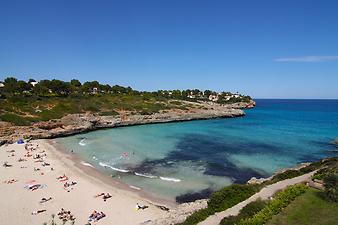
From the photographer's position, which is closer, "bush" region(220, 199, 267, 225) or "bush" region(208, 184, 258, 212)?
"bush" region(220, 199, 267, 225)

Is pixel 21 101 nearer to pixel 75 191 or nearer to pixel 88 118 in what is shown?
pixel 88 118

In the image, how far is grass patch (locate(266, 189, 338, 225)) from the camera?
13898 mm

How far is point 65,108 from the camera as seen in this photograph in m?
80.5

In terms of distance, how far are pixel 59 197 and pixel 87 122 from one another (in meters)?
46.8

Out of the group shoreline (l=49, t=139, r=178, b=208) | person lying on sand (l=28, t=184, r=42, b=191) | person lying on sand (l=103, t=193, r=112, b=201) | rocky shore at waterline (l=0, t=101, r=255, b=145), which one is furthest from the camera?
rocky shore at waterline (l=0, t=101, r=255, b=145)

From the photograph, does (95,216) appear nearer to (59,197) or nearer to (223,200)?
(59,197)

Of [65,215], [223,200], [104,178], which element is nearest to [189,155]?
[104,178]

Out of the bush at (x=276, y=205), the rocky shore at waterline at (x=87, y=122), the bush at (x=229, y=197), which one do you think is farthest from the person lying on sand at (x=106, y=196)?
the rocky shore at waterline at (x=87, y=122)

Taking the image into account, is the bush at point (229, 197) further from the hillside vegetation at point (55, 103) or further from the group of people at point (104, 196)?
the hillside vegetation at point (55, 103)

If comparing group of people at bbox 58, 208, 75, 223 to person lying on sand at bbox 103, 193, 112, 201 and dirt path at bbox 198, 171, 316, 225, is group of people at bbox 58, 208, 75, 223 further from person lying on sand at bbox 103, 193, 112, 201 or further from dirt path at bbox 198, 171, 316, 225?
dirt path at bbox 198, 171, 316, 225

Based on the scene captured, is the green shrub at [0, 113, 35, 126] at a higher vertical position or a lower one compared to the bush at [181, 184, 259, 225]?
higher

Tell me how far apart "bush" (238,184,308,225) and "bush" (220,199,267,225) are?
459mm

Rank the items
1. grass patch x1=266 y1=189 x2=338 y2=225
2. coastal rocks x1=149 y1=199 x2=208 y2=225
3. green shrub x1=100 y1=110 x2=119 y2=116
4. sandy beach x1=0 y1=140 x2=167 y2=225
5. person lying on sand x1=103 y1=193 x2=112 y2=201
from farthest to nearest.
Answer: green shrub x1=100 y1=110 x2=119 y2=116 → person lying on sand x1=103 y1=193 x2=112 y2=201 → sandy beach x1=0 y1=140 x2=167 y2=225 → coastal rocks x1=149 y1=199 x2=208 y2=225 → grass patch x1=266 y1=189 x2=338 y2=225

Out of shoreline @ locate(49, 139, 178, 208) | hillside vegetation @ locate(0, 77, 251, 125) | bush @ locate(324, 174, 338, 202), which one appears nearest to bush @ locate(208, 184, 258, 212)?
bush @ locate(324, 174, 338, 202)
